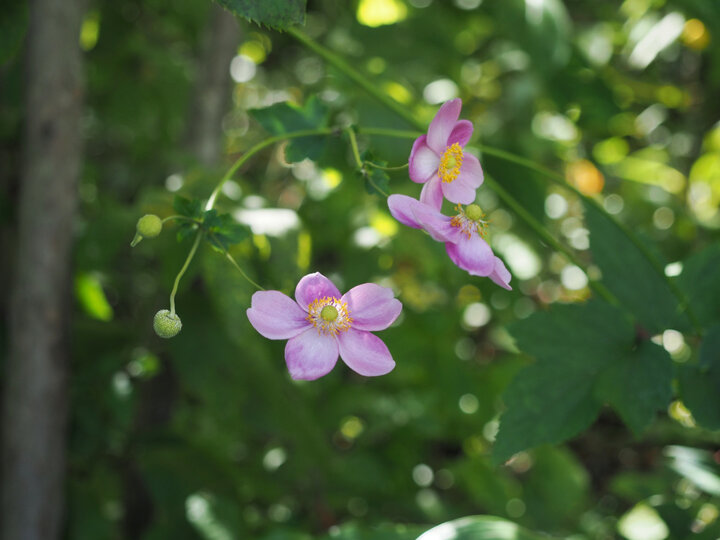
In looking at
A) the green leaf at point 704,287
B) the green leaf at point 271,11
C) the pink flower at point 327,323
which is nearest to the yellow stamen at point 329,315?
the pink flower at point 327,323

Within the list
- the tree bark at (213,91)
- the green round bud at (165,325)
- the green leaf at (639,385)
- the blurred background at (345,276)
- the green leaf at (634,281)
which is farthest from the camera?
the tree bark at (213,91)

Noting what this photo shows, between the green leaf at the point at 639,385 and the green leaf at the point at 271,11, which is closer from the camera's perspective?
the green leaf at the point at 271,11

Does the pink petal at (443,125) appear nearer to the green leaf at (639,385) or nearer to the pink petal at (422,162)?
the pink petal at (422,162)

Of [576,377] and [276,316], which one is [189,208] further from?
[576,377]

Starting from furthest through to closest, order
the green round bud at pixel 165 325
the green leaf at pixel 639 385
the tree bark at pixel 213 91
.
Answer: the tree bark at pixel 213 91, the green leaf at pixel 639 385, the green round bud at pixel 165 325

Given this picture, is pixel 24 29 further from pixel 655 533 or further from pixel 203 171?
pixel 655 533

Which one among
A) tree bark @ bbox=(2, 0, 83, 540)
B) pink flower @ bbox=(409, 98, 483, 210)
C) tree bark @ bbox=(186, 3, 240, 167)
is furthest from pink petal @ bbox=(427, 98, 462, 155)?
tree bark @ bbox=(186, 3, 240, 167)

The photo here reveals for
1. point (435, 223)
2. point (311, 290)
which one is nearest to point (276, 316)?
point (311, 290)
